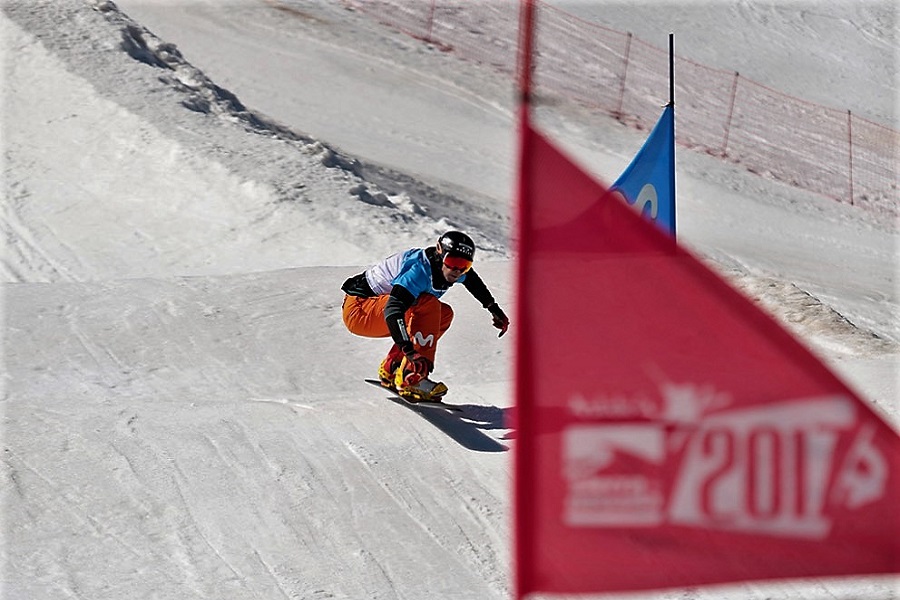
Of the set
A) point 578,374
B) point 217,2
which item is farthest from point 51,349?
point 217,2

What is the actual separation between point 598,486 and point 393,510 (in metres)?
3.06

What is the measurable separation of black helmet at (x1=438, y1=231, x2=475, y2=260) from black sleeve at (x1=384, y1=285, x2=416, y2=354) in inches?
11.7

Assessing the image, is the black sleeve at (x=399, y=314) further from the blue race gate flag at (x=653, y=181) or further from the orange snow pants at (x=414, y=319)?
the blue race gate flag at (x=653, y=181)

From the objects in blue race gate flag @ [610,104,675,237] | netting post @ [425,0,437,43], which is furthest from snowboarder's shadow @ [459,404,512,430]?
netting post @ [425,0,437,43]

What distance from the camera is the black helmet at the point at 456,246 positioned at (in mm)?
6500

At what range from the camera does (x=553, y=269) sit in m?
2.78

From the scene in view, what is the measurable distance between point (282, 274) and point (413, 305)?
2.76 meters

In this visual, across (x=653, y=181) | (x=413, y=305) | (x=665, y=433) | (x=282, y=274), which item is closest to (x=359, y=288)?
(x=413, y=305)

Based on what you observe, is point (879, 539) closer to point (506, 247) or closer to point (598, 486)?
point (598, 486)

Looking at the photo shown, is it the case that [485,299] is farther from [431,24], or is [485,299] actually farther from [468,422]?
[431,24]

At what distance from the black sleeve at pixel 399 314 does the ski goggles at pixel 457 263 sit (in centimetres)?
27

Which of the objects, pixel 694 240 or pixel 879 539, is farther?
pixel 694 240

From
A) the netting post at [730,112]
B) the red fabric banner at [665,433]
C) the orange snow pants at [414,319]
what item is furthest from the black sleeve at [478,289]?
the netting post at [730,112]

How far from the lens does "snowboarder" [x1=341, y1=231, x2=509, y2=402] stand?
21.5ft
